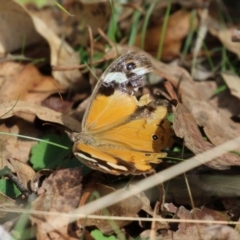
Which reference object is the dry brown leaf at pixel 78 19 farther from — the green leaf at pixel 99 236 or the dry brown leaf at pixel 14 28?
the green leaf at pixel 99 236

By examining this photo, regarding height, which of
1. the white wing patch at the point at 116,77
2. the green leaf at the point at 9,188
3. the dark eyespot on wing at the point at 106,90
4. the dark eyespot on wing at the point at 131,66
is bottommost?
the green leaf at the point at 9,188

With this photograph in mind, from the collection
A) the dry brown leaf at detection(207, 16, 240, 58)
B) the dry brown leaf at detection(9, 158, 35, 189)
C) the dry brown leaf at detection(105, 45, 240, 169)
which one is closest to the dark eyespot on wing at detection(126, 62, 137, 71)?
the dry brown leaf at detection(105, 45, 240, 169)

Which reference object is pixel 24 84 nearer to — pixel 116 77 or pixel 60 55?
pixel 60 55

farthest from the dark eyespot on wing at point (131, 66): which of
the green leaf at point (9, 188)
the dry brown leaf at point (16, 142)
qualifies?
the green leaf at point (9, 188)

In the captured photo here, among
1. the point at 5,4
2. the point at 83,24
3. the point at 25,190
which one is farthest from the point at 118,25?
the point at 25,190

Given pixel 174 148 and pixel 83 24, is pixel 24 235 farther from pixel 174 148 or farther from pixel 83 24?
pixel 83 24

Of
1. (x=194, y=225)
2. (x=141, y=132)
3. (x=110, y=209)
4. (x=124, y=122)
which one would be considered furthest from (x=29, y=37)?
(x=194, y=225)

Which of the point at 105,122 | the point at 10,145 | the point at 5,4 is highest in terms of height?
the point at 5,4
